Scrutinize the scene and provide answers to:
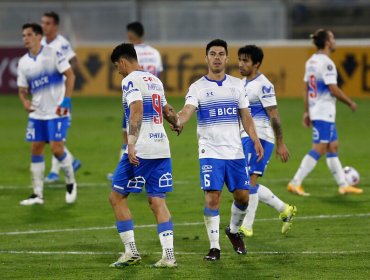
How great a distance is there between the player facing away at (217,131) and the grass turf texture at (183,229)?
78 centimetres

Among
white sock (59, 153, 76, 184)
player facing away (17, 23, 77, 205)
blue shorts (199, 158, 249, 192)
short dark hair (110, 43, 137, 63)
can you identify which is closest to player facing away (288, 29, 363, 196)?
white sock (59, 153, 76, 184)

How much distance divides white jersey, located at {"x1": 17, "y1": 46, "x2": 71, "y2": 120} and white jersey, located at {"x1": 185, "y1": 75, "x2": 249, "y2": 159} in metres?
4.97

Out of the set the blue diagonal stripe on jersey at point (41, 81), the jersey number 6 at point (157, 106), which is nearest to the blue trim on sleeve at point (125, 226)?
the jersey number 6 at point (157, 106)

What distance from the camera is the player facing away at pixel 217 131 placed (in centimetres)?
1138

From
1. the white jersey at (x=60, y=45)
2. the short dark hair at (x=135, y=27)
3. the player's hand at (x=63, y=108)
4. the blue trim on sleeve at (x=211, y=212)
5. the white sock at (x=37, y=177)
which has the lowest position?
the blue trim on sleeve at (x=211, y=212)

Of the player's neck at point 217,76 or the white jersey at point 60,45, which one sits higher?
the white jersey at point 60,45

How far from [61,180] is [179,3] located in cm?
2107

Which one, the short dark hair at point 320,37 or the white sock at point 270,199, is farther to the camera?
the short dark hair at point 320,37

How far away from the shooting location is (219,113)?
37.6 feet

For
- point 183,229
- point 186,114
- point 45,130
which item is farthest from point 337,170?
point 186,114

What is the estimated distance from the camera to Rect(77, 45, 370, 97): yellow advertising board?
1304 inches

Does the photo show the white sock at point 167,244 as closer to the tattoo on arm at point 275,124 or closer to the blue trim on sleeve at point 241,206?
the blue trim on sleeve at point 241,206

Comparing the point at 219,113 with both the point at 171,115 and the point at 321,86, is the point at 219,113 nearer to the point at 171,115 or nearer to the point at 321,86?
the point at 171,115

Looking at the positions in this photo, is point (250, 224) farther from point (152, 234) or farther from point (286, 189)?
point (286, 189)
